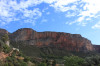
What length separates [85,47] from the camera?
392 ft

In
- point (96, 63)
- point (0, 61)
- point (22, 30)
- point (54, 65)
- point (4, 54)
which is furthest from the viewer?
point (22, 30)

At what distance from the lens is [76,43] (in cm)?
12212

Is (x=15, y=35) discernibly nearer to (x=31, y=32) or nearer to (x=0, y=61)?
(x=31, y=32)

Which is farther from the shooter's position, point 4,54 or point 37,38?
point 37,38

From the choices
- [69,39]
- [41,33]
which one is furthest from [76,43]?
[41,33]

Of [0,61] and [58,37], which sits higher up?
[58,37]

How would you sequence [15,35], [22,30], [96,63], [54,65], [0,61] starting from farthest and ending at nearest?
[22,30], [15,35], [54,65], [0,61], [96,63]

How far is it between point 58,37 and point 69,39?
317 inches

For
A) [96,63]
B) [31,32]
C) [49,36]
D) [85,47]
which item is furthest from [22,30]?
[96,63]

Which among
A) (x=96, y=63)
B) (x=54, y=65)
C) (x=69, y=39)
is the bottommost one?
(x=54, y=65)

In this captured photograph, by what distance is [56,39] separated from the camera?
124 metres

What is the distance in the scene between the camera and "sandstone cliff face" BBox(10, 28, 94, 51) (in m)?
117

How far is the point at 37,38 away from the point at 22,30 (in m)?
11.9

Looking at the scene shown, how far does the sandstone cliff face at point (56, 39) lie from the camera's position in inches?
4611
